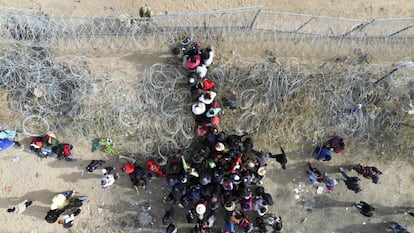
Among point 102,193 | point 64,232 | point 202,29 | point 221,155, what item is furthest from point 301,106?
point 64,232

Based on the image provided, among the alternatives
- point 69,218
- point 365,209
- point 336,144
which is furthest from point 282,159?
point 69,218

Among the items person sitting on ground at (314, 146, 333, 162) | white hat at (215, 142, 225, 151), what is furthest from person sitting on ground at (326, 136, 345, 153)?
white hat at (215, 142, 225, 151)

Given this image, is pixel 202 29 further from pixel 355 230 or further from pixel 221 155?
pixel 355 230

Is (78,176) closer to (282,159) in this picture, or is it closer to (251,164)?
(251,164)

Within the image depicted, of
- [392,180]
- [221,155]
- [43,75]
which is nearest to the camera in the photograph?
[221,155]

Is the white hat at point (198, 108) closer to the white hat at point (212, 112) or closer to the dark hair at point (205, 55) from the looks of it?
the white hat at point (212, 112)

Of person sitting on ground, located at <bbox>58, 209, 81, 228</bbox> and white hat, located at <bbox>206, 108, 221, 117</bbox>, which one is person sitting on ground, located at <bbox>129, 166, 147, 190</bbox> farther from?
white hat, located at <bbox>206, 108, 221, 117</bbox>

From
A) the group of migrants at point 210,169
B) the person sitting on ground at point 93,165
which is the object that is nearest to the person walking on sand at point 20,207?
the person sitting on ground at point 93,165
